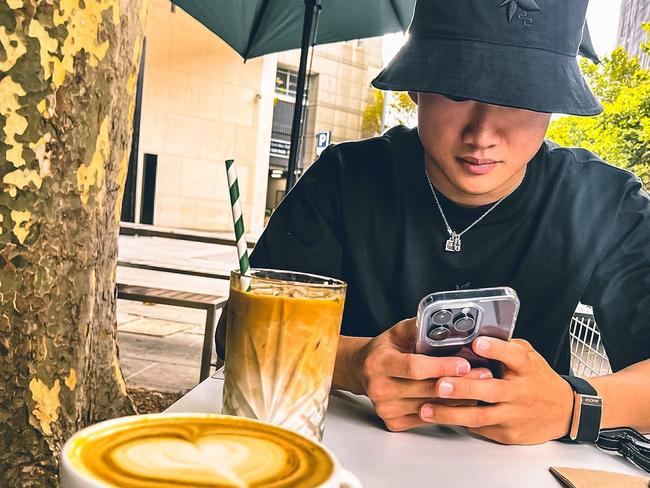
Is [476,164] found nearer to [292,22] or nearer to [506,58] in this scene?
[506,58]

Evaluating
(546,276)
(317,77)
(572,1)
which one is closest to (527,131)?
(572,1)

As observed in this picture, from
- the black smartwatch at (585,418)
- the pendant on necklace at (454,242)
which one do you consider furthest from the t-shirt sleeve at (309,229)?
the black smartwatch at (585,418)

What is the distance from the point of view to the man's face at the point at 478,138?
3.63 feet

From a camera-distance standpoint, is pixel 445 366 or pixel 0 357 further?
pixel 0 357

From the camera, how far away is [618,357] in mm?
1311

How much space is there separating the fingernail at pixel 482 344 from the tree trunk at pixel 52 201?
102 centimetres

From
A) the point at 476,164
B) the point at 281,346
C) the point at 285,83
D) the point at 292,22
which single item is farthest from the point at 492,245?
the point at 285,83

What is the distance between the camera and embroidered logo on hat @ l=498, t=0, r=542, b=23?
1.01m

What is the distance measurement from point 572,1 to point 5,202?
121 centimetres

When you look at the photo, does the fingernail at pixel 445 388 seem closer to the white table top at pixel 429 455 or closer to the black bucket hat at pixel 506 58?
the white table top at pixel 429 455

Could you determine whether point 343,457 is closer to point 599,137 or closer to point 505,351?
point 505,351

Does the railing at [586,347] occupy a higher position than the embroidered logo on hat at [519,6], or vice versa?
the embroidered logo on hat at [519,6]

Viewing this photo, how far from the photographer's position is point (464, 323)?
818 millimetres

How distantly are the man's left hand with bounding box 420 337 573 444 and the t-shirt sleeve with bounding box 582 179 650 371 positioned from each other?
457 millimetres
